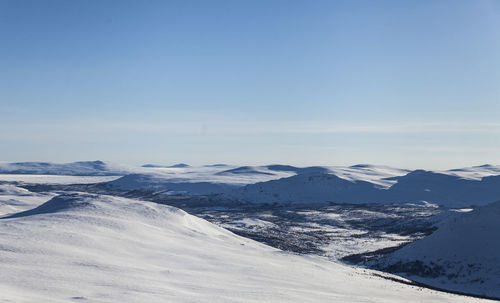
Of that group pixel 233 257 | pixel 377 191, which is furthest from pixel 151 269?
pixel 377 191

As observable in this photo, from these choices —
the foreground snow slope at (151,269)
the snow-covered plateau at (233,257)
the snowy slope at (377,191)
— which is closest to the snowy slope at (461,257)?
the snow-covered plateau at (233,257)

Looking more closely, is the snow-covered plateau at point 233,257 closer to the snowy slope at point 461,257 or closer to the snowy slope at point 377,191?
the snowy slope at point 461,257

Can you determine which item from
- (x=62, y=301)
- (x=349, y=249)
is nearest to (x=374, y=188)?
(x=349, y=249)

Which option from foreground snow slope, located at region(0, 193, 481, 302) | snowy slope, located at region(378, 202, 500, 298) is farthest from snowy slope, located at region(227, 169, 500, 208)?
foreground snow slope, located at region(0, 193, 481, 302)

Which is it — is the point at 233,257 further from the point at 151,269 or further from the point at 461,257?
the point at 461,257

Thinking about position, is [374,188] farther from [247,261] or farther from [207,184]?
[247,261]
